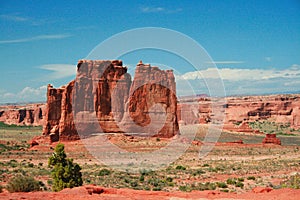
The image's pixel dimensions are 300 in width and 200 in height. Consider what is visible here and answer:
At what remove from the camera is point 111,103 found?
51.3 meters

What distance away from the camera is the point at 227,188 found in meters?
21.2

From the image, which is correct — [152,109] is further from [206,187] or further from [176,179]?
[206,187]

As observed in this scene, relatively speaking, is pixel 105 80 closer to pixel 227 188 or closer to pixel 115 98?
pixel 115 98

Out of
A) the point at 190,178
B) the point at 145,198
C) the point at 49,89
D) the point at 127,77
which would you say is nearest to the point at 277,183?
the point at 190,178

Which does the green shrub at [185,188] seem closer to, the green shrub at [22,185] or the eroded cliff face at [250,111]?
the green shrub at [22,185]

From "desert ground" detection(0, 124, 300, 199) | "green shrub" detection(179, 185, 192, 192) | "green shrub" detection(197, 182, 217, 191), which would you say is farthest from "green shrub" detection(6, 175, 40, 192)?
"green shrub" detection(197, 182, 217, 191)

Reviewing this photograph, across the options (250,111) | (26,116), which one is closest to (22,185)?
(250,111)

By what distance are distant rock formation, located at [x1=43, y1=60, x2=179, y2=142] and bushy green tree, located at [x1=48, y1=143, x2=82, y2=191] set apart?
2983cm

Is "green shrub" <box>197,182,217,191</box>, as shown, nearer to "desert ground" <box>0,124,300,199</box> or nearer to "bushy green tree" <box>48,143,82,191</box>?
"desert ground" <box>0,124,300,199</box>

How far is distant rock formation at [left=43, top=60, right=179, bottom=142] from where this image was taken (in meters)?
49.6

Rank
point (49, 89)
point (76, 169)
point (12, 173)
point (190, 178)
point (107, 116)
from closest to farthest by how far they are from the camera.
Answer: point (76, 169), point (190, 178), point (12, 173), point (107, 116), point (49, 89)

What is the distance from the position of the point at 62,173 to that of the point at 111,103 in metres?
33.5

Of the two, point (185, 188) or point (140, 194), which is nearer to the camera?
point (140, 194)

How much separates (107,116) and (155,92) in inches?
259
